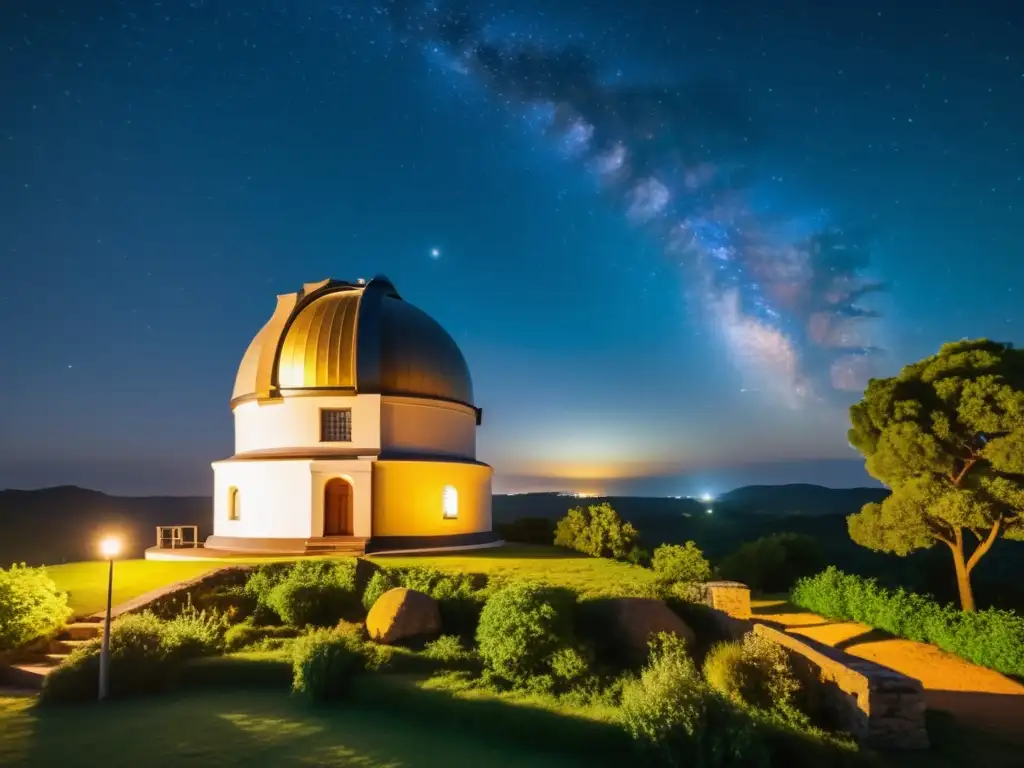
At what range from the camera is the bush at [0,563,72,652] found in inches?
494

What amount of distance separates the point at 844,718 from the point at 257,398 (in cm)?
2288

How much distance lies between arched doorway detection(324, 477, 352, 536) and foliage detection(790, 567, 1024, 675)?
17863mm

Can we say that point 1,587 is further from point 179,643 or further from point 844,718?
point 844,718

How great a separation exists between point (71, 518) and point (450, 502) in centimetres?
10511

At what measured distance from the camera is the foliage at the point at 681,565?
24.1 m

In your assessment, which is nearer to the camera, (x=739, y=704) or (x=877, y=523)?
(x=739, y=704)

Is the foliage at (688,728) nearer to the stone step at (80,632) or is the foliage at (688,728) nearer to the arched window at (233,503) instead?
the stone step at (80,632)

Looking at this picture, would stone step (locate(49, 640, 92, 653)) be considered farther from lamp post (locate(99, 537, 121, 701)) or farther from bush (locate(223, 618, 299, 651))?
bush (locate(223, 618, 299, 651))

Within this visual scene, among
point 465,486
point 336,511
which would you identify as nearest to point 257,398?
point 336,511

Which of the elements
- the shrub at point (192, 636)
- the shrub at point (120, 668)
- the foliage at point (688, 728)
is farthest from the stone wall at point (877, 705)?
the shrub at point (120, 668)

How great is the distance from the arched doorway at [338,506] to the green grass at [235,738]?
14878mm

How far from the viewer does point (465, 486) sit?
28.1 metres

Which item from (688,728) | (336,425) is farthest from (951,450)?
(336,425)

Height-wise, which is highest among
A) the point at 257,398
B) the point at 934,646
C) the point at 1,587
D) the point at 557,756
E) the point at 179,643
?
the point at 257,398
